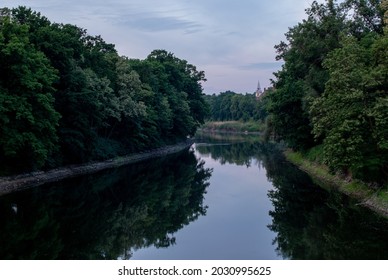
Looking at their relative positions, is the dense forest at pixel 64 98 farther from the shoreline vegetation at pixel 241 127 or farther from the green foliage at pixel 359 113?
the shoreline vegetation at pixel 241 127

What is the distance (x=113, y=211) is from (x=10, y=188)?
1068 cm

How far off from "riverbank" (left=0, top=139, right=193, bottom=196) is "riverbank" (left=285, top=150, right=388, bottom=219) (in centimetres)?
2411

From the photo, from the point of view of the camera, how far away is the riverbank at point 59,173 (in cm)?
3900

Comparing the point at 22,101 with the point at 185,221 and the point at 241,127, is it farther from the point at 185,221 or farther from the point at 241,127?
the point at 241,127

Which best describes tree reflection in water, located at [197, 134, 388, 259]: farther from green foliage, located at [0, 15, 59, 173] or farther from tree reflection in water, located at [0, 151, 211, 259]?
green foliage, located at [0, 15, 59, 173]

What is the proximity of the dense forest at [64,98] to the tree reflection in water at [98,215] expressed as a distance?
4.06m

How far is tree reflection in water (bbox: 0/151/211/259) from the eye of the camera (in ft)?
76.5

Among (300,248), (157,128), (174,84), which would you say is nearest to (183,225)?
(300,248)

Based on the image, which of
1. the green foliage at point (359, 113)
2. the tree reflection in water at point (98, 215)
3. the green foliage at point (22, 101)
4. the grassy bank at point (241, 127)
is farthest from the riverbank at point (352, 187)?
the grassy bank at point (241, 127)

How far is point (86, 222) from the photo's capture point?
29344 millimetres

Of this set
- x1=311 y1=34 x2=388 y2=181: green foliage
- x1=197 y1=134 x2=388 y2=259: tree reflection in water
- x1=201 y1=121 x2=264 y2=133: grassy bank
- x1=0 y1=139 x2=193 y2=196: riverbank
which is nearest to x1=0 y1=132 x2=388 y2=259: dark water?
x1=197 y1=134 x2=388 y2=259: tree reflection in water

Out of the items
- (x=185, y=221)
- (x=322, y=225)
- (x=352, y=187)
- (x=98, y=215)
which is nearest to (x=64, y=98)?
(x=98, y=215)

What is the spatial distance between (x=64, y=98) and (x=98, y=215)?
21.0 m

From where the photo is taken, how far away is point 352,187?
3656 centimetres
